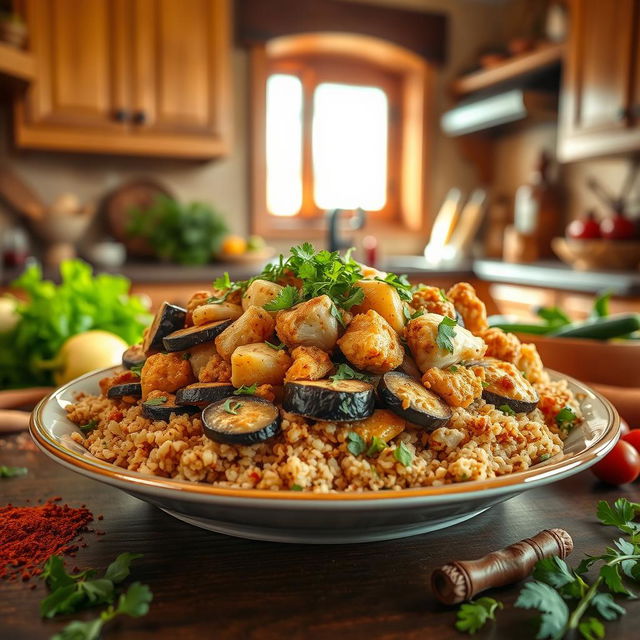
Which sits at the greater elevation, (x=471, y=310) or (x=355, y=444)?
(x=471, y=310)

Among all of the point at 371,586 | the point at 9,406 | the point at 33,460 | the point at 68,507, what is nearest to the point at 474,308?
the point at 371,586

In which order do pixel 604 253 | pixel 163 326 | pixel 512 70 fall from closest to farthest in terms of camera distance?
pixel 163 326 → pixel 604 253 → pixel 512 70

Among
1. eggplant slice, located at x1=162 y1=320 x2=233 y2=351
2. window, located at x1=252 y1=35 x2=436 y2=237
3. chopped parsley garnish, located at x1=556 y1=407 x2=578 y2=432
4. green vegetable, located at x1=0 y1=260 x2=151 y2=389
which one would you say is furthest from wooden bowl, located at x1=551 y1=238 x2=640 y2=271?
eggplant slice, located at x1=162 y1=320 x2=233 y2=351

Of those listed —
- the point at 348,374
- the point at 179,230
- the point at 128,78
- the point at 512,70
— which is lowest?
the point at 348,374

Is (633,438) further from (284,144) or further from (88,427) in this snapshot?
(284,144)

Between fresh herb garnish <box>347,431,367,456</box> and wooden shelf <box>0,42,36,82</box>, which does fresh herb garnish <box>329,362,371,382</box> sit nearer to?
fresh herb garnish <box>347,431,367,456</box>

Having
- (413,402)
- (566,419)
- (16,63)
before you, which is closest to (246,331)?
(413,402)
